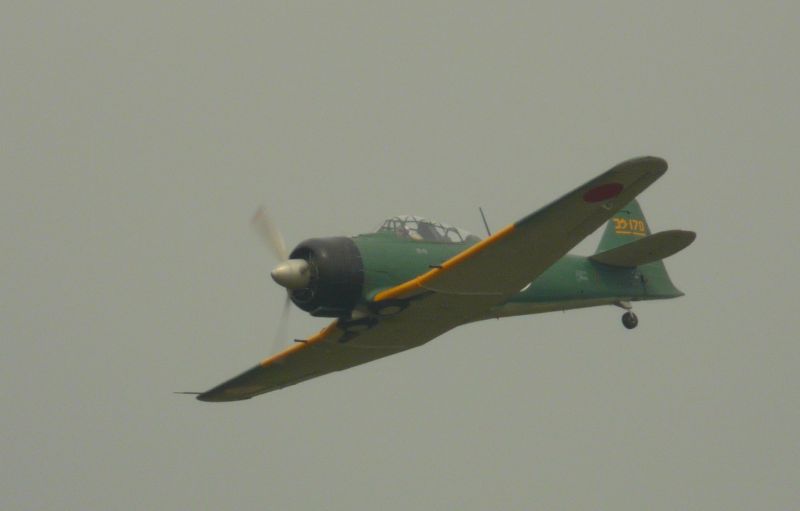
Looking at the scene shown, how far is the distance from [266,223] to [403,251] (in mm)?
2530

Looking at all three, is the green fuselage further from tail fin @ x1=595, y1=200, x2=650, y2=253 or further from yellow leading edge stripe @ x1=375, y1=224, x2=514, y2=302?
tail fin @ x1=595, y1=200, x2=650, y2=253

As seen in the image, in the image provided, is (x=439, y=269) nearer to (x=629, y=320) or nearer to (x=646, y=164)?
(x=646, y=164)

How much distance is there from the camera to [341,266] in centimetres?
1944

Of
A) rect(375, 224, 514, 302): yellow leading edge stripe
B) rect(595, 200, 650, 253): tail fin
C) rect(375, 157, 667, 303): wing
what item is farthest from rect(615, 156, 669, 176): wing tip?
rect(595, 200, 650, 253): tail fin

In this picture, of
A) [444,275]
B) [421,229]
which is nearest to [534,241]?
[444,275]

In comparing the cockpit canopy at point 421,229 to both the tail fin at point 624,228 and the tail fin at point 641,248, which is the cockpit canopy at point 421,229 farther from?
the tail fin at point 624,228

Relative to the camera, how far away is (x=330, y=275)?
19.3 meters

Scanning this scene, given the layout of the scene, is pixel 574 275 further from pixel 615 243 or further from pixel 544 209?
pixel 544 209

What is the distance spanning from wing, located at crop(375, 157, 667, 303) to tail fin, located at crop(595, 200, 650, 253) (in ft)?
15.4

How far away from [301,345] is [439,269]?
3819 mm

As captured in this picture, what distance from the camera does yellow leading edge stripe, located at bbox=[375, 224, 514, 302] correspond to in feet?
61.1

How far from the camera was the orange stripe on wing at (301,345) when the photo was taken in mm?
21234

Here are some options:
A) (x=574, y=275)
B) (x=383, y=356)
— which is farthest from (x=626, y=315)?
(x=383, y=356)

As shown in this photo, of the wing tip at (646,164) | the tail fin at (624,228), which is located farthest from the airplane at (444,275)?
the tail fin at (624,228)
